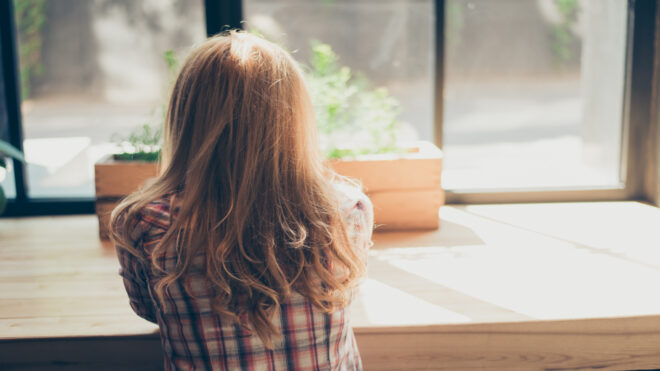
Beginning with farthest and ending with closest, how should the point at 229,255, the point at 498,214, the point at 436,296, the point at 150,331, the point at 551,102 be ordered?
→ the point at 551,102, the point at 498,214, the point at 436,296, the point at 150,331, the point at 229,255

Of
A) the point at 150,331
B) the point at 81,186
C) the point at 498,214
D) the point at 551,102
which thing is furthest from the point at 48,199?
the point at 551,102

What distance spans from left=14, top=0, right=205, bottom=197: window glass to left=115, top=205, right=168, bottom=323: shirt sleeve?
133cm

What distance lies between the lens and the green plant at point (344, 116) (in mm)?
2254

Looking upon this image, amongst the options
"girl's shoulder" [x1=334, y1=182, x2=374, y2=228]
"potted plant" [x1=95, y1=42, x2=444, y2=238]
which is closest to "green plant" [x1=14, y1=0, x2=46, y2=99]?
"potted plant" [x1=95, y1=42, x2=444, y2=238]

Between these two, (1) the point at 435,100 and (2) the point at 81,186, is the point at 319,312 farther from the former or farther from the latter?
(2) the point at 81,186

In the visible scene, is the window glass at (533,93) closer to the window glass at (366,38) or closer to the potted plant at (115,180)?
the window glass at (366,38)

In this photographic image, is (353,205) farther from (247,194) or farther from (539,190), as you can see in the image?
(539,190)

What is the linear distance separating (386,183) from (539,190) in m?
0.77

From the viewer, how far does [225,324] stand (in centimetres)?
109

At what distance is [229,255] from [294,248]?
11 cm

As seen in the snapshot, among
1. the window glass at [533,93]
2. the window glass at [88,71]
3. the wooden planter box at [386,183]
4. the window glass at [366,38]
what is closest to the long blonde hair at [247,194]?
the wooden planter box at [386,183]

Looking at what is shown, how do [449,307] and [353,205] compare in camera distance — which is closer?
[353,205]

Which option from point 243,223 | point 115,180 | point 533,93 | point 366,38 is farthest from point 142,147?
point 533,93

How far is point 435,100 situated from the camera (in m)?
2.54
